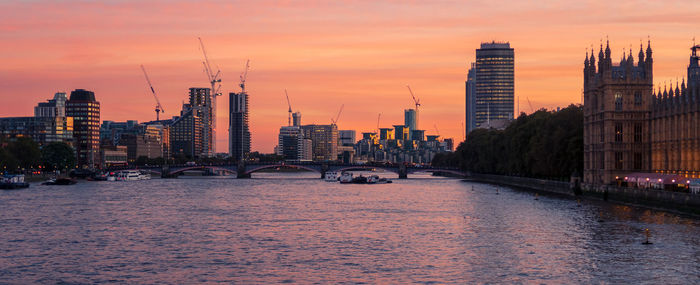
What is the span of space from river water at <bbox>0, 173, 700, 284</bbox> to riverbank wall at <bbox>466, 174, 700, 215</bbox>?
191 cm

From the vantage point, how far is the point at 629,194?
352ft

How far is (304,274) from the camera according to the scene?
178 ft

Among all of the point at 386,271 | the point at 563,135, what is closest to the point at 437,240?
the point at 386,271

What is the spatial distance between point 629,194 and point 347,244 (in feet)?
169

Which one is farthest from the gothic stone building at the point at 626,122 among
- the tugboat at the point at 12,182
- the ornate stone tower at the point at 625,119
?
the tugboat at the point at 12,182

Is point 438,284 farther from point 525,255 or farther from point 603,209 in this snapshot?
point 603,209

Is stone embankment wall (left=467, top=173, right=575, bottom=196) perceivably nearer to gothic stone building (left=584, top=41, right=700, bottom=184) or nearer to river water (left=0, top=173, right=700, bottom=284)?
gothic stone building (left=584, top=41, right=700, bottom=184)

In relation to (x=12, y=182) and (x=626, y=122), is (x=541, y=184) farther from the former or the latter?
(x=12, y=182)

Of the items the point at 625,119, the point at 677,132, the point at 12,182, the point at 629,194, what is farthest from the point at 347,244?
the point at 12,182

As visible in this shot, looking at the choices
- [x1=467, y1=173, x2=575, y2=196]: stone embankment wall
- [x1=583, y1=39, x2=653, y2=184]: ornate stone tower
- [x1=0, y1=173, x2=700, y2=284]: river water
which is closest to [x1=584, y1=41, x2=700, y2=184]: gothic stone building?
[x1=583, y1=39, x2=653, y2=184]: ornate stone tower

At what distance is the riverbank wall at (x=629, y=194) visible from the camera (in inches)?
3482

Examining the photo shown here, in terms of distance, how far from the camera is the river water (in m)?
54.0

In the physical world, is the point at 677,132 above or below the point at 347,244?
above

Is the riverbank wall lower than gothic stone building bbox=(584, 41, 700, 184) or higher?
lower
